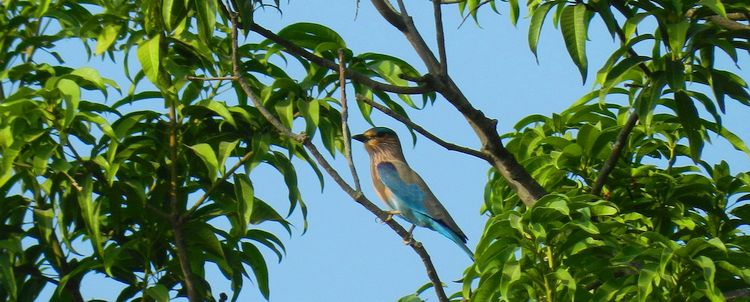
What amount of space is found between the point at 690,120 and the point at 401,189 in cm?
317

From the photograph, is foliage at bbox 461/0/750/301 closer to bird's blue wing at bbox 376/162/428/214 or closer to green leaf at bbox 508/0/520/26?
green leaf at bbox 508/0/520/26

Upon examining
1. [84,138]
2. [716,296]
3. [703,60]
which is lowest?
[716,296]

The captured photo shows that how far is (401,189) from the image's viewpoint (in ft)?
27.1

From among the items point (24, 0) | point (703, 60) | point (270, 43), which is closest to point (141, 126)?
point (270, 43)

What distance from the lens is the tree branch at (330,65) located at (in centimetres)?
527

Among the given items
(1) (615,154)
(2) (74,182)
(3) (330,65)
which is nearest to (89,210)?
(2) (74,182)

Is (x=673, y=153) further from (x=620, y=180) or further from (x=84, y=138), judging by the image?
(x=84, y=138)

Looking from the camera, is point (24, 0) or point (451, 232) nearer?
point (24, 0)

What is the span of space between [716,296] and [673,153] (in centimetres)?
172

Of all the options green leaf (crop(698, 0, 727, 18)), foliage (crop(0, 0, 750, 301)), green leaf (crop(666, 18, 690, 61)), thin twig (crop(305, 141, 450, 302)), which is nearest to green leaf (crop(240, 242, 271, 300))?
foliage (crop(0, 0, 750, 301))

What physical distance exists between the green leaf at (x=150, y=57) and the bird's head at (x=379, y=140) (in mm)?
3815

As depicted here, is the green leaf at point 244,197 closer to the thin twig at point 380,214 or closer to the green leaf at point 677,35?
the thin twig at point 380,214

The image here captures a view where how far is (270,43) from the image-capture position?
5848 mm

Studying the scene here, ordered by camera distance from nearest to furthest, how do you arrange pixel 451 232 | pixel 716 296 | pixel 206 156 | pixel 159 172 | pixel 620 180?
pixel 716 296 → pixel 206 156 → pixel 159 172 → pixel 620 180 → pixel 451 232
